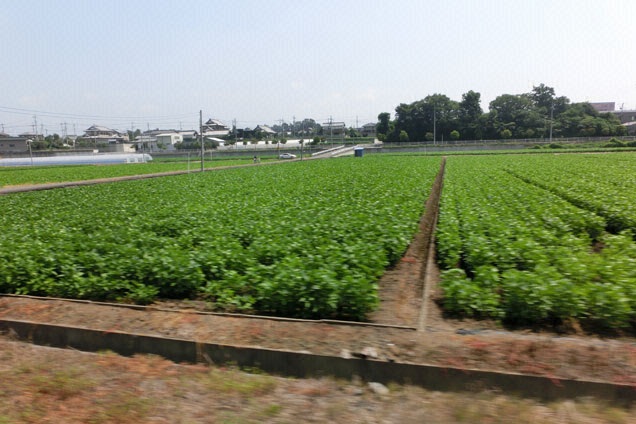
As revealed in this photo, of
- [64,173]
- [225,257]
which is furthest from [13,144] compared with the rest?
[225,257]

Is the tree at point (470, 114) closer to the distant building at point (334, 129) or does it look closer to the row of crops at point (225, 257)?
the distant building at point (334, 129)

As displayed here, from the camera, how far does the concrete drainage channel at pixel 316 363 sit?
160 inches

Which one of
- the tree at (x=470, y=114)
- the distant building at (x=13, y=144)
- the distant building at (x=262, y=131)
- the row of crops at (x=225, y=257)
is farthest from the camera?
the distant building at (x=262, y=131)

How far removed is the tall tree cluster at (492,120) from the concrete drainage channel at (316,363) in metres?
96.9

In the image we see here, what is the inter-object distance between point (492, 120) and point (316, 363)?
330 ft

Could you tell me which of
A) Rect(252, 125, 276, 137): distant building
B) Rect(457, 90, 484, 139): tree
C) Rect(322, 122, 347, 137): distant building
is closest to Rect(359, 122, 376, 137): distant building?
Rect(322, 122, 347, 137): distant building

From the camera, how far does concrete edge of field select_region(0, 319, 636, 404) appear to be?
160 inches

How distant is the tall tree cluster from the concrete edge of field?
9687 cm

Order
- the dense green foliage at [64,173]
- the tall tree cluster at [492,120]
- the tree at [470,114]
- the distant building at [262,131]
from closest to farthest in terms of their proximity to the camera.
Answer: the dense green foliage at [64,173] → the tall tree cluster at [492,120] → the tree at [470,114] → the distant building at [262,131]

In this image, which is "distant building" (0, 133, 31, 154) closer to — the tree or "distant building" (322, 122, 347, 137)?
"distant building" (322, 122, 347, 137)

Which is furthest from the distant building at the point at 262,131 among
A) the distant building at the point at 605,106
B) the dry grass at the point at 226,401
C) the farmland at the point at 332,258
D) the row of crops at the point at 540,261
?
the dry grass at the point at 226,401

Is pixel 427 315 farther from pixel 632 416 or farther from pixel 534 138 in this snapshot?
pixel 534 138

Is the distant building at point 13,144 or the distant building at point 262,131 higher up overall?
the distant building at point 262,131

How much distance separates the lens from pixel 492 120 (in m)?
95.8
